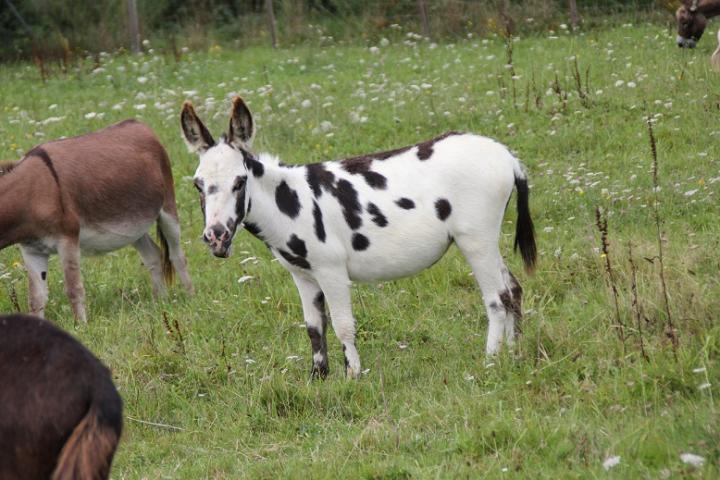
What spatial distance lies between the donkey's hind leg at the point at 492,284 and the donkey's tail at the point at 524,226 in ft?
0.94

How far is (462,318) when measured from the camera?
640cm

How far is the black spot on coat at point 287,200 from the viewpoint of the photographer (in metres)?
5.68

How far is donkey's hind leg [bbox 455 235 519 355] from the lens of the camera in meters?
5.71

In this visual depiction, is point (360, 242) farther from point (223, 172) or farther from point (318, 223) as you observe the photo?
point (223, 172)

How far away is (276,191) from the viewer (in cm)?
571

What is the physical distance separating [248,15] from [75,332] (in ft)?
44.7

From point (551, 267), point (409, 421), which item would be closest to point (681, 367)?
point (409, 421)

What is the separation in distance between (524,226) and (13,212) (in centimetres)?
352

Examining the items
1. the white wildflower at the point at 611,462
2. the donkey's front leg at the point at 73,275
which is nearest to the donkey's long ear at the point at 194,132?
the donkey's front leg at the point at 73,275

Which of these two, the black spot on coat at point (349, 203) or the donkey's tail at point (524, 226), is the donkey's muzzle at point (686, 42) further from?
the black spot on coat at point (349, 203)

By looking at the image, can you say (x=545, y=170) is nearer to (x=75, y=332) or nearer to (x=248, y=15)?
(x=75, y=332)

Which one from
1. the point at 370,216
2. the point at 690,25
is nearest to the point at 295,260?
the point at 370,216

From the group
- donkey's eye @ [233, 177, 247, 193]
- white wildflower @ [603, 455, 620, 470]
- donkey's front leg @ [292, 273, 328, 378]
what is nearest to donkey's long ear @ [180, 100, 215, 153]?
donkey's eye @ [233, 177, 247, 193]

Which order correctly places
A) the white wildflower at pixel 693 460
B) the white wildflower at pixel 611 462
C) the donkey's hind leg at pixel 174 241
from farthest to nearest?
the donkey's hind leg at pixel 174 241, the white wildflower at pixel 611 462, the white wildflower at pixel 693 460
